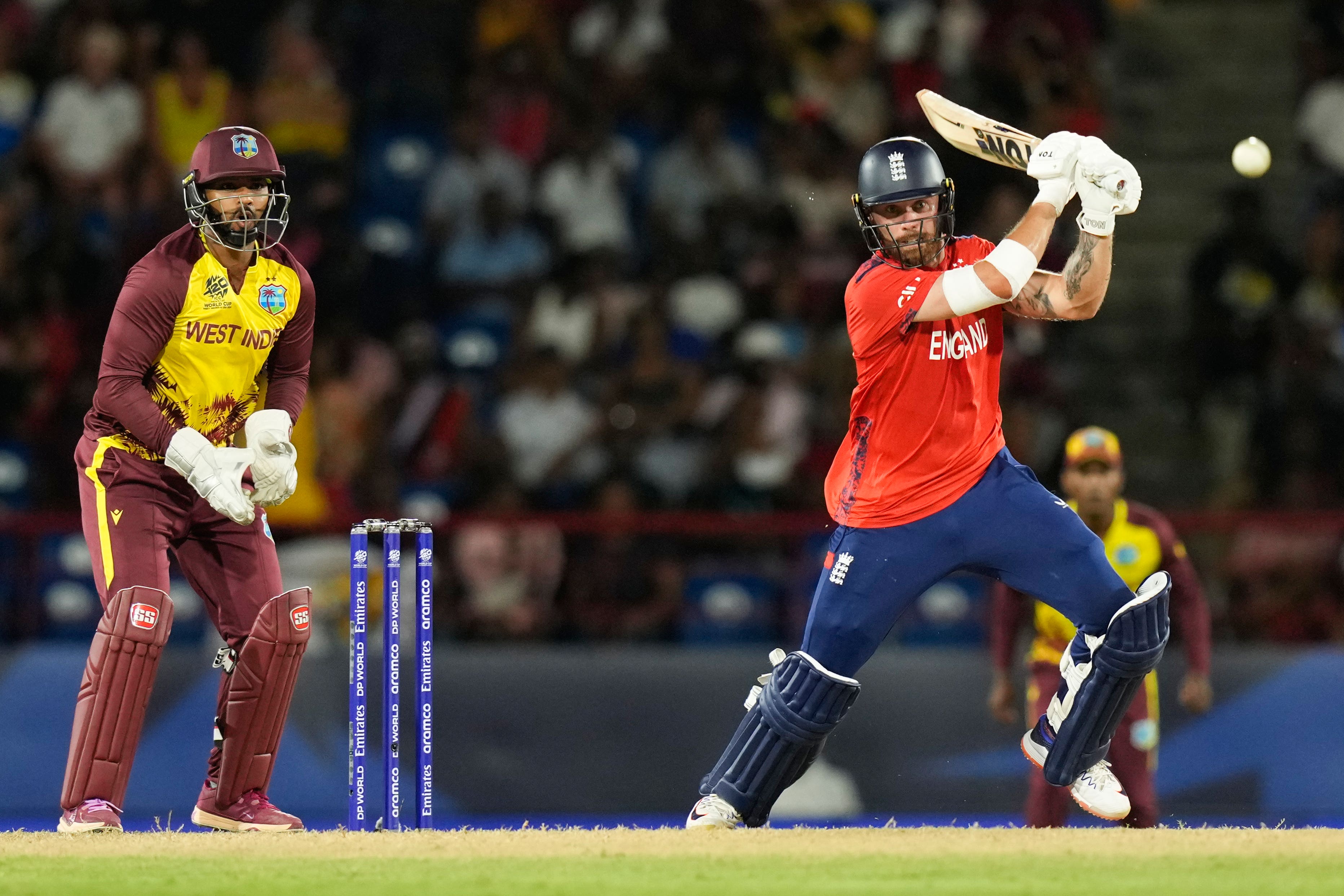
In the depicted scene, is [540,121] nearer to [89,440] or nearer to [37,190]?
[37,190]

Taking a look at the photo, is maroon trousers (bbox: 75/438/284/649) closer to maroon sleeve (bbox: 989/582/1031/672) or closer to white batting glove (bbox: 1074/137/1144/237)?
white batting glove (bbox: 1074/137/1144/237)

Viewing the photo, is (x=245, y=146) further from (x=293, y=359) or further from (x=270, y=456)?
(x=270, y=456)

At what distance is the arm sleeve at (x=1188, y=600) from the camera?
8.73 meters

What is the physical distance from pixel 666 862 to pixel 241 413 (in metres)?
2.25

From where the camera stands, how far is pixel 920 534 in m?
6.33

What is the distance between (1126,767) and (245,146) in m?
4.58

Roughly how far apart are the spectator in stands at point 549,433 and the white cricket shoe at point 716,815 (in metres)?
4.96

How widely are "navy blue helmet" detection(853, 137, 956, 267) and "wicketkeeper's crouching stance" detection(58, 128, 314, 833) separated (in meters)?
1.99

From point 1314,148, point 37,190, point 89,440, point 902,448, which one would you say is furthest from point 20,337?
point 1314,148

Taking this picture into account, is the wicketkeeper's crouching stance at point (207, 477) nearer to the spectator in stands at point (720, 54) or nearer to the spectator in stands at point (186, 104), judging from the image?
the spectator in stands at point (186, 104)

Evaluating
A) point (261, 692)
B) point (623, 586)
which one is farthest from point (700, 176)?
point (261, 692)

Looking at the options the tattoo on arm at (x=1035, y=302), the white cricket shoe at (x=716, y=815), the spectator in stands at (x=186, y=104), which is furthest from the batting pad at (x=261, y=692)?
the spectator in stands at (x=186, y=104)

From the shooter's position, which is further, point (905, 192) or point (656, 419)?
point (656, 419)

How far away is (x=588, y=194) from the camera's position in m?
13.2
